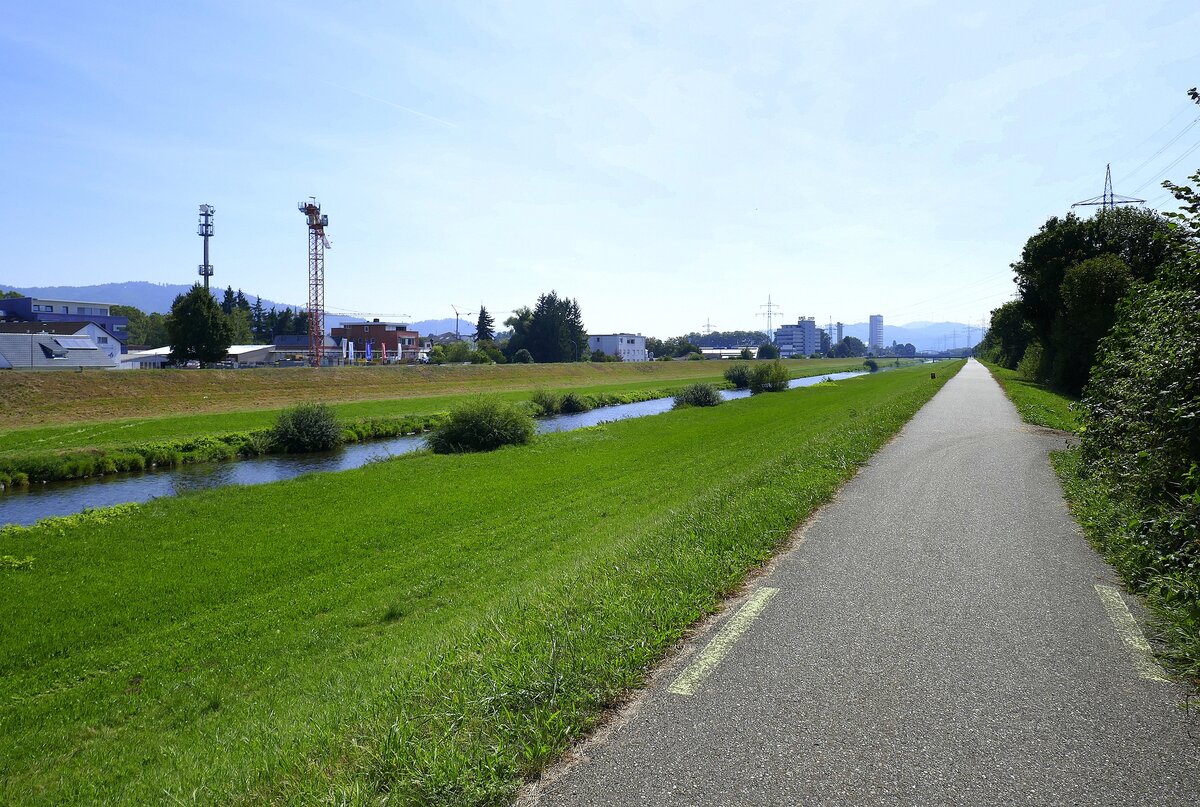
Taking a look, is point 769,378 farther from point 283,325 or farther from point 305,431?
point 283,325

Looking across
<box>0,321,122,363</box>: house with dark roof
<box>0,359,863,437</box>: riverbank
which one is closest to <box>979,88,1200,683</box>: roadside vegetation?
<box>0,359,863,437</box>: riverbank

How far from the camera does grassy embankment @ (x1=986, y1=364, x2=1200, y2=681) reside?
16.1ft

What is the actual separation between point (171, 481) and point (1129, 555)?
2691 centimetres

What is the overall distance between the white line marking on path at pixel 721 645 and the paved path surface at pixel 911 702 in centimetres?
2

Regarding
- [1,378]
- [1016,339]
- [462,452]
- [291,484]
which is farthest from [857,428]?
[1016,339]

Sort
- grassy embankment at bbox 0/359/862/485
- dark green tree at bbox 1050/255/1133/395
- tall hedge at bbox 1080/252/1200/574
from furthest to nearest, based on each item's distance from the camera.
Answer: dark green tree at bbox 1050/255/1133/395, grassy embankment at bbox 0/359/862/485, tall hedge at bbox 1080/252/1200/574

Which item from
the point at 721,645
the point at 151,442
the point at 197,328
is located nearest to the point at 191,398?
the point at 151,442

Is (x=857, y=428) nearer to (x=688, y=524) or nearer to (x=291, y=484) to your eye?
(x=688, y=524)

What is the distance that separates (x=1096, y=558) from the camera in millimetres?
7508

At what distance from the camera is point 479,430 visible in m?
27.9

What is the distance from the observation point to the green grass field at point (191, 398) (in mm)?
31269

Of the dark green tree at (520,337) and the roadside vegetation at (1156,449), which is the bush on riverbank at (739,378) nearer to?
the dark green tree at (520,337)

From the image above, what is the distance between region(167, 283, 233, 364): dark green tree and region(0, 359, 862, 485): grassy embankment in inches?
533

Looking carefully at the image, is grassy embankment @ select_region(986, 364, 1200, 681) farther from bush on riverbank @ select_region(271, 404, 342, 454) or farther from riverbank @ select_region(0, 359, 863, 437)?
riverbank @ select_region(0, 359, 863, 437)
